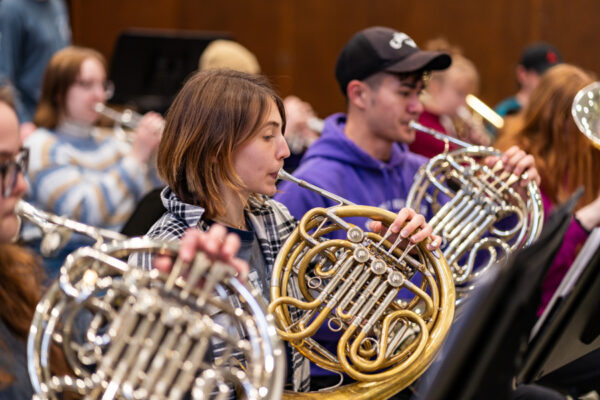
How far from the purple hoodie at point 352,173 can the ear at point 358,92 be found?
0.29ft

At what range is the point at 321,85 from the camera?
19.1 ft

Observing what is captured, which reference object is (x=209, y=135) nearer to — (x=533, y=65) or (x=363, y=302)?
(x=363, y=302)

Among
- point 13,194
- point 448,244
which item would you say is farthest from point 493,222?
point 13,194

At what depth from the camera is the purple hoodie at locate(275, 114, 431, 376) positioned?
2.03m

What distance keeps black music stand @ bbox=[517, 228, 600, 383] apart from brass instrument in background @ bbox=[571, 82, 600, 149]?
0.65 metres

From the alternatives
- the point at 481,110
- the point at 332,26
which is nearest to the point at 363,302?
the point at 481,110

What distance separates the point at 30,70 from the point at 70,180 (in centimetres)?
147

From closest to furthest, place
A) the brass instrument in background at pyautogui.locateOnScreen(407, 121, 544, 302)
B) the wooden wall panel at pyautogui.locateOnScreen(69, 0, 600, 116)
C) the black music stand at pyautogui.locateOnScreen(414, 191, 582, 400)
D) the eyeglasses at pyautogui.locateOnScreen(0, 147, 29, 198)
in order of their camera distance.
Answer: the black music stand at pyautogui.locateOnScreen(414, 191, 582, 400) < the eyeglasses at pyautogui.locateOnScreen(0, 147, 29, 198) < the brass instrument in background at pyautogui.locateOnScreen(407, 121, 544, 302) < the wooden wall panel at pyautogui.locateOnScreen(69, 0, 600, 116)

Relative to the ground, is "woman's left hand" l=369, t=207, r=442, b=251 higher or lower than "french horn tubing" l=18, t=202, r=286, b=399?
lower

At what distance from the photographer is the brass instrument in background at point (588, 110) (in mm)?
2143

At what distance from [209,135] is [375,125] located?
75 centimetres

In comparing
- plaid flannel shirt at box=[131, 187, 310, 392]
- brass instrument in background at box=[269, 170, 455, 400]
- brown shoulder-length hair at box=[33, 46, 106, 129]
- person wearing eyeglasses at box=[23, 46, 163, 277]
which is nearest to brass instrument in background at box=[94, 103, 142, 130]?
person wearing eyeglasses at box=[23, 46, 163, 277]

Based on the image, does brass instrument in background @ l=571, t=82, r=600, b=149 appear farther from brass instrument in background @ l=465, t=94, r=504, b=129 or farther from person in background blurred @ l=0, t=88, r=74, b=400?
brass instrument in background @ l=465, t=94, r=504, b=129

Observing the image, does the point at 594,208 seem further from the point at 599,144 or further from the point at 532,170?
the point at 532,170
